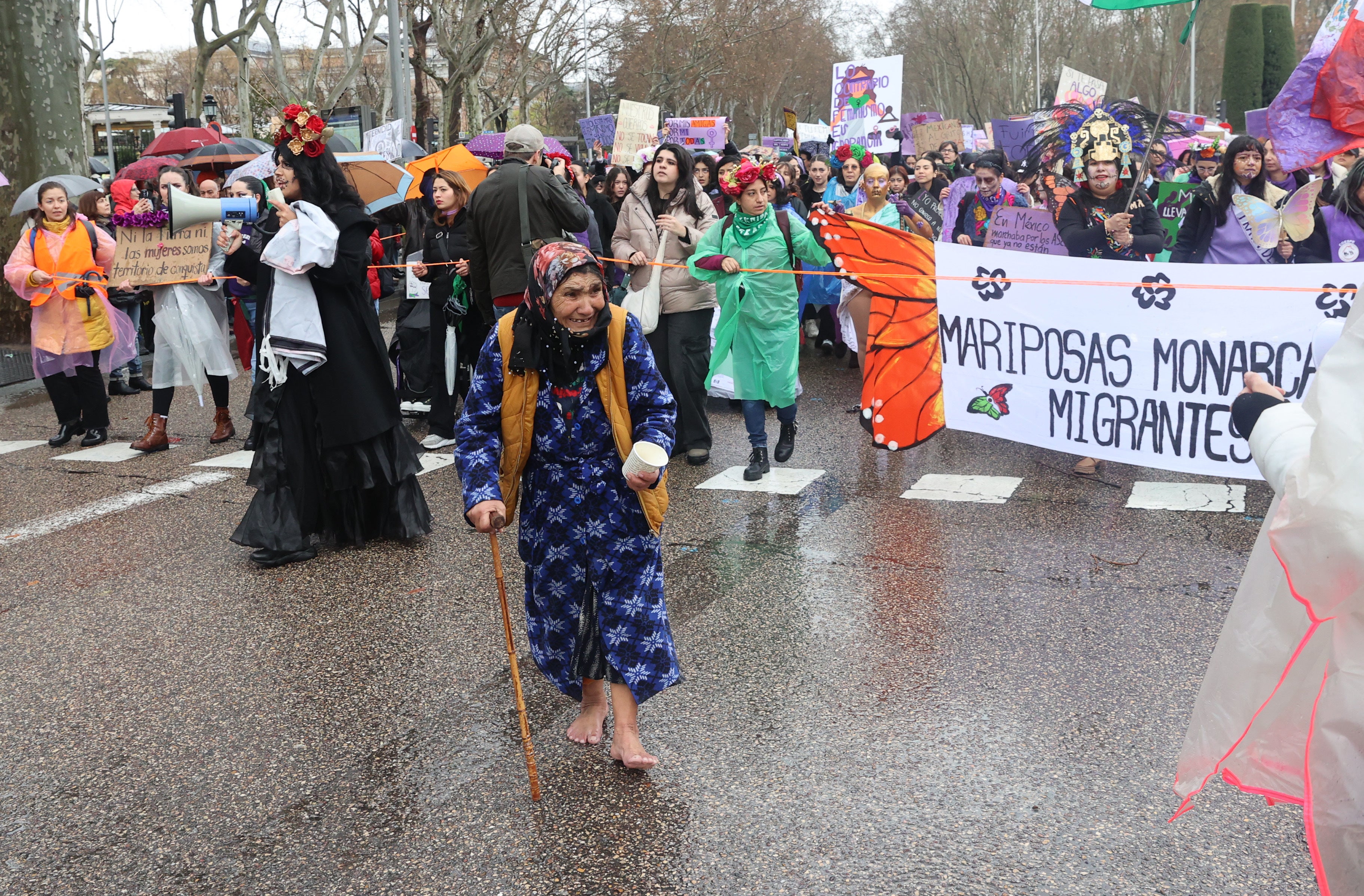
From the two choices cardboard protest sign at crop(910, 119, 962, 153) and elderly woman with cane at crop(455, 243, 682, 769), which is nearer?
elderly woman with cane at crop(455, 243, 682, 769)

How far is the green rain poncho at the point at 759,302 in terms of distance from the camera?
24.0 feet

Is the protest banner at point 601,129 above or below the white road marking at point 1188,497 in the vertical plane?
above

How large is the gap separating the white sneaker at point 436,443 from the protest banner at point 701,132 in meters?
11.8

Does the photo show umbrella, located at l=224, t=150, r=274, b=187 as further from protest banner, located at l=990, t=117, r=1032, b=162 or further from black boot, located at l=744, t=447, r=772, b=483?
protest banner, located at l=990, t=117, r=1032, b=162

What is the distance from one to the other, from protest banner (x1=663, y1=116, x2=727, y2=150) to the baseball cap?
1248cm

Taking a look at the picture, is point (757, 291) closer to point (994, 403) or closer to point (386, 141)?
point (994, 403)

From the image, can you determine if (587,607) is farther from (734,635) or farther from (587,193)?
(587,193)

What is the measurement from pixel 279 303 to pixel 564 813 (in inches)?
129

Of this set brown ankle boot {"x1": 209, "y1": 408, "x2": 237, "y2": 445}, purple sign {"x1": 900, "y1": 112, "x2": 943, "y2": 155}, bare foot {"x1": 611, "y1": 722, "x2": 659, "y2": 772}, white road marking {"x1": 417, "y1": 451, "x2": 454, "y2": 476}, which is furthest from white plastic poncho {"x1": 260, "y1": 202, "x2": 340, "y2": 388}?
purple sign {"x1": 900, "y1": 112, "x2": 943, "y2": 155}

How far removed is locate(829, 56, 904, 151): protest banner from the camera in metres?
17.8

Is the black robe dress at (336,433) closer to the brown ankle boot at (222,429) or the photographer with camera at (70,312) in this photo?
the brown ankle boot at (222,429)

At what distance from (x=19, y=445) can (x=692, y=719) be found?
7116mm

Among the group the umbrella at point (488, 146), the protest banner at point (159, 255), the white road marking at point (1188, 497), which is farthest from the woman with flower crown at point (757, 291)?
the umbrella at point (488, 146)

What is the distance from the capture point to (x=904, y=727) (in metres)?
3.96
